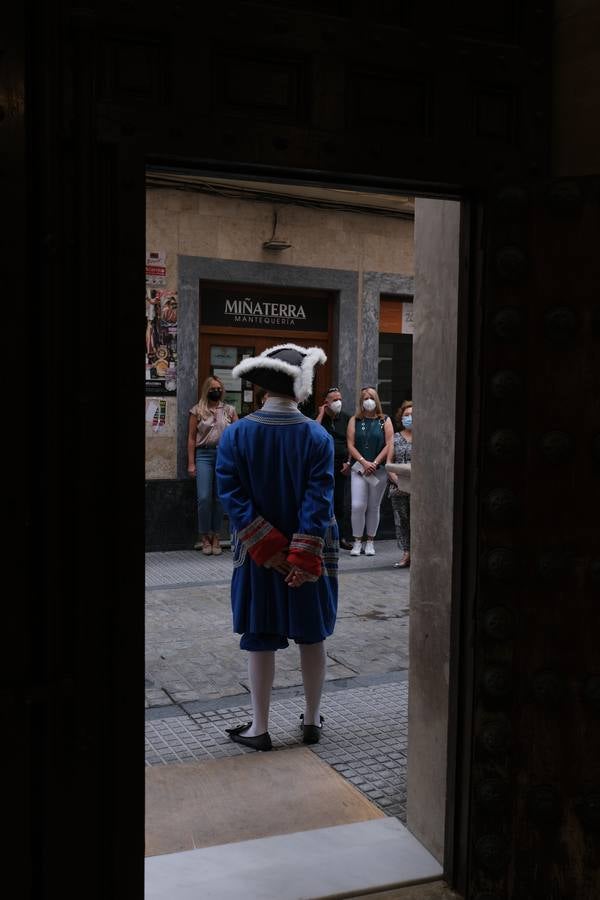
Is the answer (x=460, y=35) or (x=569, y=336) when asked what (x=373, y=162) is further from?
(x=569, y=336)

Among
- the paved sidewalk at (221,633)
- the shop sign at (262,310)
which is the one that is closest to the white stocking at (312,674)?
the paved sidewalk at (221,633)

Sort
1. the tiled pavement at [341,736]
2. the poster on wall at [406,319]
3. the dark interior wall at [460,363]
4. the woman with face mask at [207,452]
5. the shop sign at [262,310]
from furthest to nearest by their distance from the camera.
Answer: the poster on wall at [406,319] → the shop sign at [262,310] → the woman with face mask at [207,452] → the tiled pavement at [341,736] → the dark interior wall at [460,363]

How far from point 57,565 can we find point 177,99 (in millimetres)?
1229

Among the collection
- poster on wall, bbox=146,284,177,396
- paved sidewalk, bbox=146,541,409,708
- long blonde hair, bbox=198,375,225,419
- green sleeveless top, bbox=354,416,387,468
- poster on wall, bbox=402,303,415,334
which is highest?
poster on wall, bbox=402,303,415,334

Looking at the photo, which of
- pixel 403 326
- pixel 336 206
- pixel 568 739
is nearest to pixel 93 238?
pixel 568 739

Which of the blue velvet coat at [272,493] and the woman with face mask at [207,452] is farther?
the woman with face mask at [207,452]

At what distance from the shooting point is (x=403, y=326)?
11.7 meters

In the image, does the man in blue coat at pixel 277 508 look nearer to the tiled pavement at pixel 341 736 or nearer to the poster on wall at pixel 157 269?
the tiled pavement at pixel 341 736

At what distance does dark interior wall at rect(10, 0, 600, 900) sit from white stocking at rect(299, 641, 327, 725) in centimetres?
151

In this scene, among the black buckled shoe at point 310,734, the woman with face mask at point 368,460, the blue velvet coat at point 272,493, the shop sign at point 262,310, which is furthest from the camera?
the shop sign at point 262,310

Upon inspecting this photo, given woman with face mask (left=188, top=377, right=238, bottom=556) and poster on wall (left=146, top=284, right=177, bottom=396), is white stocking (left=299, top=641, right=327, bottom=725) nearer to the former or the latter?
woman with face mask (left=188, top=377, right=238, bottom=556)

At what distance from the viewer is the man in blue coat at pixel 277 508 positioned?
4.17 m

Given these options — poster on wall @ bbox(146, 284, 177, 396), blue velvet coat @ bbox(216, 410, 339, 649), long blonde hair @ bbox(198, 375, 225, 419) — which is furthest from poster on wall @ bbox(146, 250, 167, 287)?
blue velvet coat @ bbox(216, 410, 339, 649)

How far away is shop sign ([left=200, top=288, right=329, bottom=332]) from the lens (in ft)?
34.8
